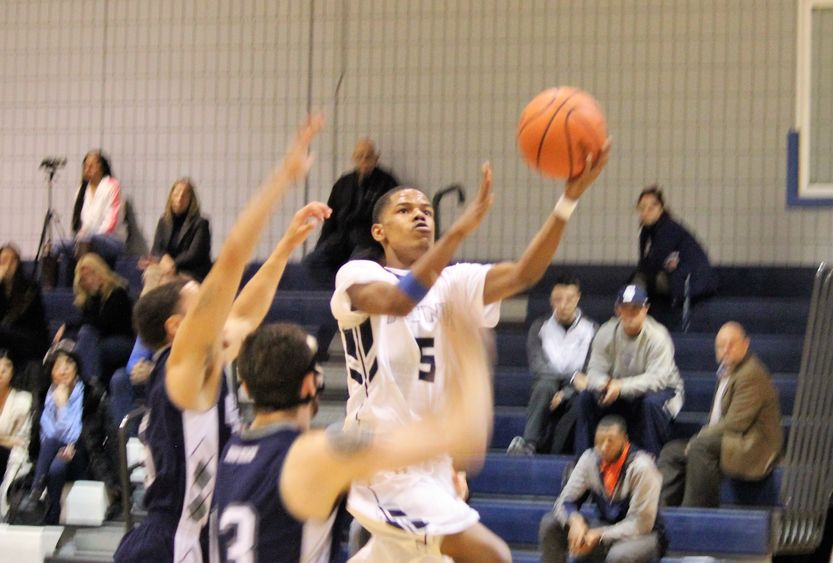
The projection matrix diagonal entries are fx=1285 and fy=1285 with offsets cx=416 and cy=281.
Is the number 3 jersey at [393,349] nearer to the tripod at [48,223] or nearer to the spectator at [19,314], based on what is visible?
the spectator at [19,314]

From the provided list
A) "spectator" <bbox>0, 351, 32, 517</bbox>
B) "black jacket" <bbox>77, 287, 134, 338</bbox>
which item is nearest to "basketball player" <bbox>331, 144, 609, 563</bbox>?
"spectator" <bbox>0, 351, 32, 517</bbox>

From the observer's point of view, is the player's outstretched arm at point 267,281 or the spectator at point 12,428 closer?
the player's outstretched arm at point 267,281

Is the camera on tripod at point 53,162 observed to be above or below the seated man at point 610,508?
above

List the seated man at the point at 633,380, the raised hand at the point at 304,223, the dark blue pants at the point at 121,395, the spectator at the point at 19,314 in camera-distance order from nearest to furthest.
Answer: the raised hand at the point at 304,223 < the seated man at the point at 633,380 < the dark blue pants at the point at 121,395 < the spectator at the point at 19,314

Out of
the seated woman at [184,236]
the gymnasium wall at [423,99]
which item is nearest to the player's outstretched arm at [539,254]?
the seated woman at [184,236]

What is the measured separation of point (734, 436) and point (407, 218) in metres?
4.02

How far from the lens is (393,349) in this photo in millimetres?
4949

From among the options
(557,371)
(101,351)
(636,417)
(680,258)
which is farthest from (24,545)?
(680,258)

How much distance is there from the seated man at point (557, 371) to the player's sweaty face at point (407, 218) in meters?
3.76

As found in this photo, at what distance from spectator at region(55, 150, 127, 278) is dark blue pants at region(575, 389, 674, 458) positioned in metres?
5.39

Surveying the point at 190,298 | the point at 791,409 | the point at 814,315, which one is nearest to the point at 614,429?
the point at 814,315

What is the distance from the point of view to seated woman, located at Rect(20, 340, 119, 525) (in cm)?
931

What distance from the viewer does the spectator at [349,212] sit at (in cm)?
1134

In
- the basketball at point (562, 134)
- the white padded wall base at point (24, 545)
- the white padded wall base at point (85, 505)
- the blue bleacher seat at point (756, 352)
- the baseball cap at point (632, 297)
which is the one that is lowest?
the white padded wall base at point (24, 545)
